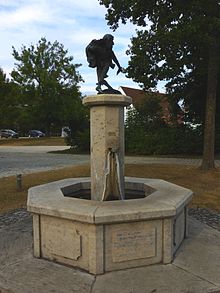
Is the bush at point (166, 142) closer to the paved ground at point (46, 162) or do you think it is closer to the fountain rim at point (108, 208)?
the paved ground at point (46, 162)

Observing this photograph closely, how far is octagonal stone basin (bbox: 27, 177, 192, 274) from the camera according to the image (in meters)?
4.05

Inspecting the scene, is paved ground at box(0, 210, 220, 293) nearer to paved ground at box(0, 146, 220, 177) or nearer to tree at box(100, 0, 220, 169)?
tree at box(100, 0, 220, 169)

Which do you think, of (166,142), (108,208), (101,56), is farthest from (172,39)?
(166,142)

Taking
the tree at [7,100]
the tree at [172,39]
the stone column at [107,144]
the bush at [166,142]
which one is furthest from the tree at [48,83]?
the stone column at [107,144]

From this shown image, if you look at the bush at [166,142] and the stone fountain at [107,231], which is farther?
the bush at [166,142]

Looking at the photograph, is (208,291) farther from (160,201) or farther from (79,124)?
(79,124)

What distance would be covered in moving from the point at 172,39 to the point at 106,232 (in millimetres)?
9015

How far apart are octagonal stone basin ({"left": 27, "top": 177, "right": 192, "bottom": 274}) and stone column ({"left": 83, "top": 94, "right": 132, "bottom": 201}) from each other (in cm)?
93

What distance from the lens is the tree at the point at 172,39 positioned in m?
11.7

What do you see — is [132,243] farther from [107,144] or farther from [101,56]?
[101,56]

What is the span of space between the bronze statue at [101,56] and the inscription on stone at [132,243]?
8.02 feet

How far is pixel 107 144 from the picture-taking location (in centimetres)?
541

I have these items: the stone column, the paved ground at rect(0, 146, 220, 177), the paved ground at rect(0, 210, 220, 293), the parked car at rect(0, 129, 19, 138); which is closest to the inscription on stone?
the paved ground at rect(0, 210, 220, 293)

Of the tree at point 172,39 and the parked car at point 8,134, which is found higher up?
the tree at point 172,39
